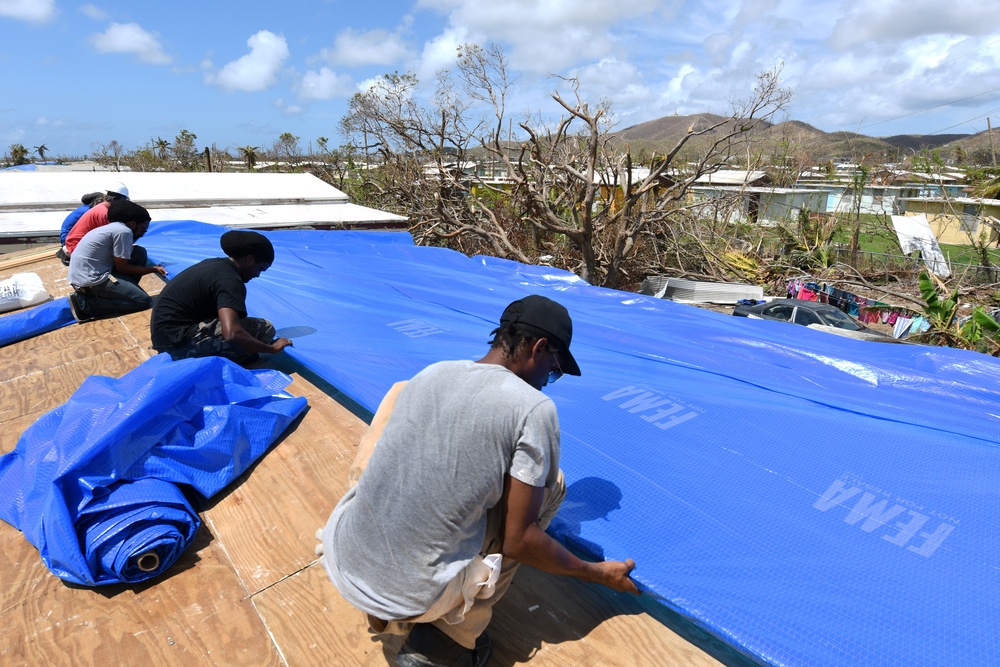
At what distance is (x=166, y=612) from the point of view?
1.56 meters

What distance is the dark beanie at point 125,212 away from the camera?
3.96 meters

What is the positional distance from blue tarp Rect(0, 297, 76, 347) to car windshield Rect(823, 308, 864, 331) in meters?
8.19

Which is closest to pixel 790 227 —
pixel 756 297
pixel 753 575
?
pixel 756 297

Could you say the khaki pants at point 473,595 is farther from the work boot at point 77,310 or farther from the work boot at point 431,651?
the work boot at point 77,310

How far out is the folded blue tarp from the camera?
1.42 m

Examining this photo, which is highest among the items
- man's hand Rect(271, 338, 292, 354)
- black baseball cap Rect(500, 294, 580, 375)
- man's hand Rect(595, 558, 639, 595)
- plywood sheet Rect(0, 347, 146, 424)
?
black baseball cap Rect(500, 294, 580, 375)

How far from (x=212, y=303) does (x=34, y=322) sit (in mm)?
2285

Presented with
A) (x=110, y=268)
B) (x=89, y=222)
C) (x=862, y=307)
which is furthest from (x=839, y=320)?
(x=89, y=222)

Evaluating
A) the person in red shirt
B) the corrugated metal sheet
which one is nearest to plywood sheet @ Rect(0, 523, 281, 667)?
the person in red shirt

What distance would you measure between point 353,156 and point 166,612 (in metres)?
17.9

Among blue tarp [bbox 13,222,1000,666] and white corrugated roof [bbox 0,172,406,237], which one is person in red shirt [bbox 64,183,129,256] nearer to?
blue tarp [bbox 13,222,1000,666]

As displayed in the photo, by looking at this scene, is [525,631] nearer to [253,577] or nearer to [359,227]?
[253,577]

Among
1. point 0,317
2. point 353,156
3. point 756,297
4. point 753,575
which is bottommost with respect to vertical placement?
point 756,297

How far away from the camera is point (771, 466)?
2.04 m
